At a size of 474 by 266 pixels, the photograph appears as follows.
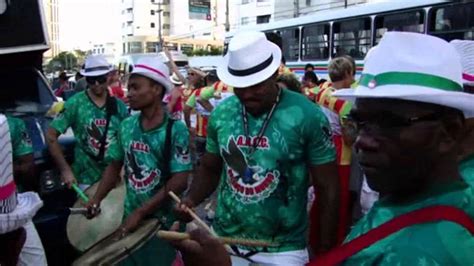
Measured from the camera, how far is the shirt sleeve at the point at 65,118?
521cm

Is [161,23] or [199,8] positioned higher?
[199,8]

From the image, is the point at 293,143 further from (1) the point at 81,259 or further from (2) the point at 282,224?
(1) the point at 81,259

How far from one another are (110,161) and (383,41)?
2.99 metres

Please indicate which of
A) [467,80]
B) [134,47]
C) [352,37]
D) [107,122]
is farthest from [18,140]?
[134,47]

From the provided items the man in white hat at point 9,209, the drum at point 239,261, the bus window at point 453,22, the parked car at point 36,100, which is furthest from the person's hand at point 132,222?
the bus window at point 453,22

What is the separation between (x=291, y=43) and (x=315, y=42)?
1.50 meters

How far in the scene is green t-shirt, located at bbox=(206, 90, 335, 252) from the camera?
3.16m

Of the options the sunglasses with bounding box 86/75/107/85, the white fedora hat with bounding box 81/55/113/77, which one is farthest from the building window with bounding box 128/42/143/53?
the sunglasses with bounding box 86/75/107/85

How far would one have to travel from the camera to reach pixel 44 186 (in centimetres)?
513

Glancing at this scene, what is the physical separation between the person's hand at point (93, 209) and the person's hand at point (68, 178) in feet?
2.38

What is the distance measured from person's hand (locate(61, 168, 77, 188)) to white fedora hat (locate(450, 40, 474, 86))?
3270mm

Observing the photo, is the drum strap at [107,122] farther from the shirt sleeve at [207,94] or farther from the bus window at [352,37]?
the bus window at [352,37]

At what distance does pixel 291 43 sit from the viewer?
1872 cm

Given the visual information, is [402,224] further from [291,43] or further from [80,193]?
[291,43]
